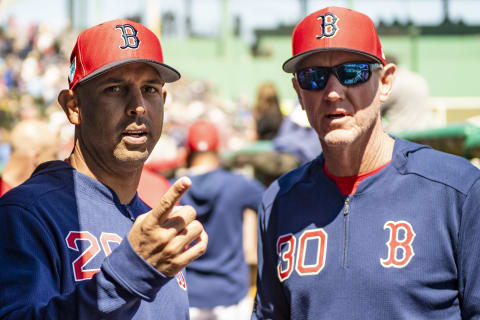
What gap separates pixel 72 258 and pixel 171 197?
0.64m

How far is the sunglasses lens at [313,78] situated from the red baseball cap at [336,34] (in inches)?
2.8

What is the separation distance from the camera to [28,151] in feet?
16.7

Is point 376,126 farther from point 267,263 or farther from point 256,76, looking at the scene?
point 256,76

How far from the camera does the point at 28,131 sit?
516 centimetres

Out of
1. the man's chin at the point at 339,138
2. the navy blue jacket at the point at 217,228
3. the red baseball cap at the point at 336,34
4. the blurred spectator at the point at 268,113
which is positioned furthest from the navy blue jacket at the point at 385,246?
the blurred spectator at the point at 268,113

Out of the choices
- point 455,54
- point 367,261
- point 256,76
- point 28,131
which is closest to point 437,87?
point 455,54

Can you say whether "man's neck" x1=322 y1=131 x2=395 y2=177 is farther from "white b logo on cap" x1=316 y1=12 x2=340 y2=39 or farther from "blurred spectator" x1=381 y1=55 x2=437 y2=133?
"blurred spectator" x1=381 y1=55 x2=437 y2=133

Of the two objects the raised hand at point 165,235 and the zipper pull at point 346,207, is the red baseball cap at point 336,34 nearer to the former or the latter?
the zipper pull at point 346,207

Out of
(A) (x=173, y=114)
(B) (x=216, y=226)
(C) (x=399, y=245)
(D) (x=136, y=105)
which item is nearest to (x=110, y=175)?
(D) (x=136, y=105)

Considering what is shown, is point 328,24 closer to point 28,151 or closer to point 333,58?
point 333,58

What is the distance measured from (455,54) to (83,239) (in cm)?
2792

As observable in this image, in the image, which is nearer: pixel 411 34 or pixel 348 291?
pixel 348 291

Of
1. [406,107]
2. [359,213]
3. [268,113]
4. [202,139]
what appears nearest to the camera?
[359,213]

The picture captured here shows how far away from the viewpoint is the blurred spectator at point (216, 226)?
5805 millimetres
